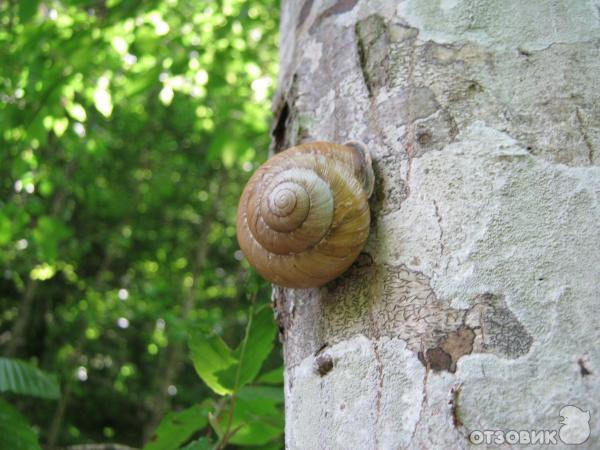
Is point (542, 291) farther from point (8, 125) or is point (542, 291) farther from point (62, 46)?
point (8, 125)

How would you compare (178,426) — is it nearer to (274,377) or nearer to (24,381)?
(274,377)

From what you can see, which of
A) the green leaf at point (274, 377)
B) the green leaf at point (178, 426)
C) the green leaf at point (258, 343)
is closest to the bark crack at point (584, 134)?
the green leaf at point (258, 343)

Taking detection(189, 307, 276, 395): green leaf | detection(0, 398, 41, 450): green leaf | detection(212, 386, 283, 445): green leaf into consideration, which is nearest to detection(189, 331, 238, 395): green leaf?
detection(189, 307, 276, 395): green leaf

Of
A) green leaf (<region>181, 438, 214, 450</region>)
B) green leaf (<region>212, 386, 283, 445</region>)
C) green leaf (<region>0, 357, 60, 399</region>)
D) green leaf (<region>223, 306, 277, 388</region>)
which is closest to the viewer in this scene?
green leaf (<region>181, 438, 214, 450</region>)

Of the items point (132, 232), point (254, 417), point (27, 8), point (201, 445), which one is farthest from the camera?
point (132, 232)

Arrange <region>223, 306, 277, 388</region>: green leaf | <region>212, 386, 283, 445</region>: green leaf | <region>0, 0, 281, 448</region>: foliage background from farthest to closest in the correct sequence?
<region>0, 0, 281, 448</region>: foliage background
<region>212, 386, 283, 445</region>: green leaf
<region>223, 306, 277, 388</region>: green leaf

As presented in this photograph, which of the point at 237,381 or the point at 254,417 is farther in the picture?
the point at 254,417

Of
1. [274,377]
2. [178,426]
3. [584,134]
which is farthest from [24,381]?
[584,134]

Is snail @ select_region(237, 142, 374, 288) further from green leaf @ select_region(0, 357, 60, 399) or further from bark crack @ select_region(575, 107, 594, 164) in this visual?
green leaf @ select_region(0, 357, 60, 399)
